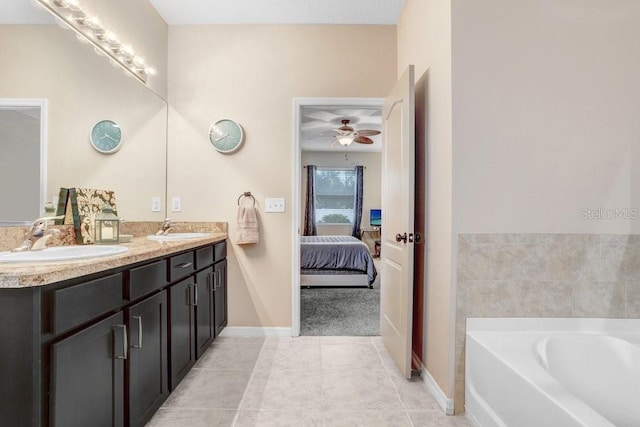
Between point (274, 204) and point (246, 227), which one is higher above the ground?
point (274, 204)

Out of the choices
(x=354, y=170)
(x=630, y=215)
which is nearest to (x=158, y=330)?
(x=630, y=215)

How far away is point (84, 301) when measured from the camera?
1.06 meters

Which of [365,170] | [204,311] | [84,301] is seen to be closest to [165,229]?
[204,311]

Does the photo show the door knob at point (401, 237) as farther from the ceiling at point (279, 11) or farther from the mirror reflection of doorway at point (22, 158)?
the mirror reflection of doorway at point (22, 158)

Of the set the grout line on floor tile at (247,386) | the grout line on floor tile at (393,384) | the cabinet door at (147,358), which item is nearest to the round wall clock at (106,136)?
the cabinet door at (147,358)

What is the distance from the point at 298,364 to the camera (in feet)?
7.24

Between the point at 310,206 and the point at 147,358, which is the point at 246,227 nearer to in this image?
the point at 147,358

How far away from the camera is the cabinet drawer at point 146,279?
134cm

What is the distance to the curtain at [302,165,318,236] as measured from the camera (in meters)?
7.16

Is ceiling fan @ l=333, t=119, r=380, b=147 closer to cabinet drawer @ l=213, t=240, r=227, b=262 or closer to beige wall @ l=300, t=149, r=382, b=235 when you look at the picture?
beige wall @ l=300, t=149, r=382, b=235

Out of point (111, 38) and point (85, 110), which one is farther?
point (111, 38)

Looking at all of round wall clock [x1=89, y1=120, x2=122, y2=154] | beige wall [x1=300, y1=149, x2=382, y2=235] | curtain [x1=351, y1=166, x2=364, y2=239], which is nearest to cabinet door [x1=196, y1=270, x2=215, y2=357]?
round wall clock [x1=89, y1=120, x2=122, y2=154]

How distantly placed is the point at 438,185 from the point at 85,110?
210cm

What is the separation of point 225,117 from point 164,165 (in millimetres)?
654
